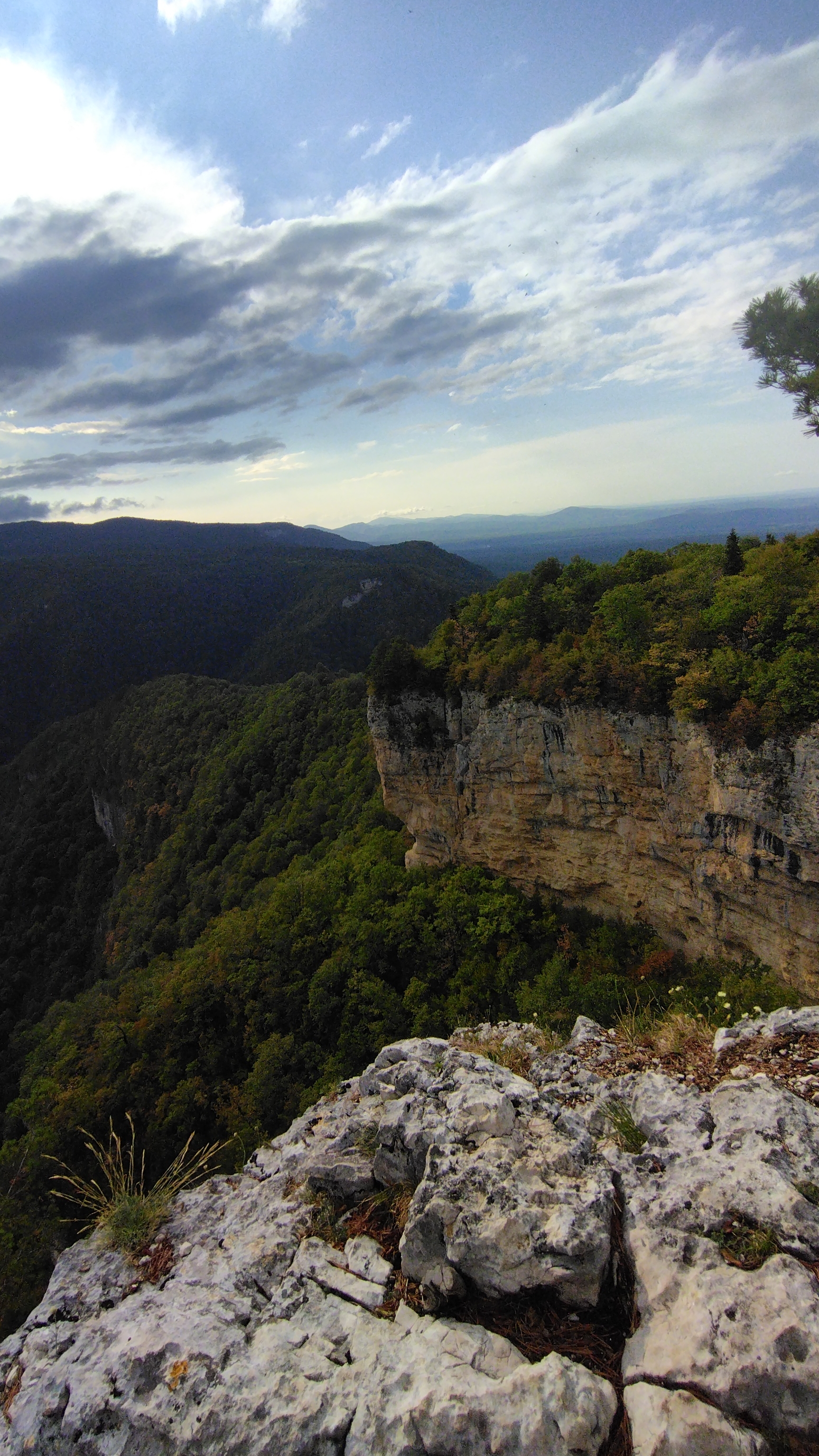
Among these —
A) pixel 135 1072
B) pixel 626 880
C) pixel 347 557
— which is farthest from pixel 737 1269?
pixel 347 557

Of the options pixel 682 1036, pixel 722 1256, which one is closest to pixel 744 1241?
pixel 722 1256

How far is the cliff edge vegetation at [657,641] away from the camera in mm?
14867

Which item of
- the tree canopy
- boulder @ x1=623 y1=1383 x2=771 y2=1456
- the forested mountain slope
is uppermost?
the tree canopy

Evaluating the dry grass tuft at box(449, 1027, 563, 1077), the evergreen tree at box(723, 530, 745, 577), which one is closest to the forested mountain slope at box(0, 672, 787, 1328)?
the dry grass tuft at box(449, 1027, 563, 1077)

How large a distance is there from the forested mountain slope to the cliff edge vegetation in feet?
24.0

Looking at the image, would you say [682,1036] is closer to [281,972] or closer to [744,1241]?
[744,1241]

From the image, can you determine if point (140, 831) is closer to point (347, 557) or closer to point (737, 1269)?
point (737, 1269)

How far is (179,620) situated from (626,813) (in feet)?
511

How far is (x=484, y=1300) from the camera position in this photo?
4.84 m

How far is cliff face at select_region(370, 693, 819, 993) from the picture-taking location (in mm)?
14867

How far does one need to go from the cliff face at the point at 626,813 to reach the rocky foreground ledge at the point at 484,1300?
942 cm

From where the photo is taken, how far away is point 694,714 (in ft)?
53.7

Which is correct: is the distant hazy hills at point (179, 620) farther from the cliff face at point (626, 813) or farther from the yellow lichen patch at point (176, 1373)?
the yellow lichen patch at point (176, 1373)

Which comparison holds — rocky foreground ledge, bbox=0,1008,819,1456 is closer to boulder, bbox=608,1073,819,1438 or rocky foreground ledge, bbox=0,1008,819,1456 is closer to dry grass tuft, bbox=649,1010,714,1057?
boulder, bbox=608,1073,819,1438
